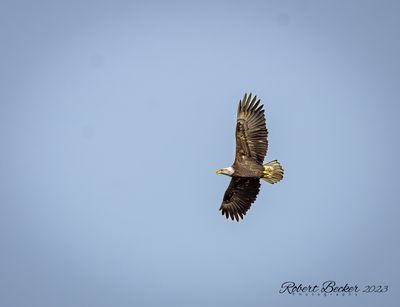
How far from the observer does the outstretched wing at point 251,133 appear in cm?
3700

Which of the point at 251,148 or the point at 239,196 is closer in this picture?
the point at 251,148

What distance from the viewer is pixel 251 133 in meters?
37.1

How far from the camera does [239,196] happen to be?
3856cm

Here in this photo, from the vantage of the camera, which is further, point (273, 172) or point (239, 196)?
point (239, 196)

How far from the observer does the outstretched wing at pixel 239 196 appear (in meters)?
38.0

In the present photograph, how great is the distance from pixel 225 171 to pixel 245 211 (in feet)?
7.24

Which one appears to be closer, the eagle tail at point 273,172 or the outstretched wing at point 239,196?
the eagle tail at point 273,172

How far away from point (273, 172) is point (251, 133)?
1.54m

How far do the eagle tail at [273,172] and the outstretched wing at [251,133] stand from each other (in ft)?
1.14

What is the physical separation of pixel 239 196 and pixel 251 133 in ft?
8.90

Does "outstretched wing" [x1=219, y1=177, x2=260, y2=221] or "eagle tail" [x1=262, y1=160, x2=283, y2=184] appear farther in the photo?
"outstretched wing" [x1=219, y1=177, x2=260, y2=221]

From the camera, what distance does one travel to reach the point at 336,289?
4169cm

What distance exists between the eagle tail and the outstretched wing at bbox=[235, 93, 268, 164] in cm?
35

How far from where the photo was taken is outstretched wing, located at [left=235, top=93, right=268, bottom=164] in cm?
3700
